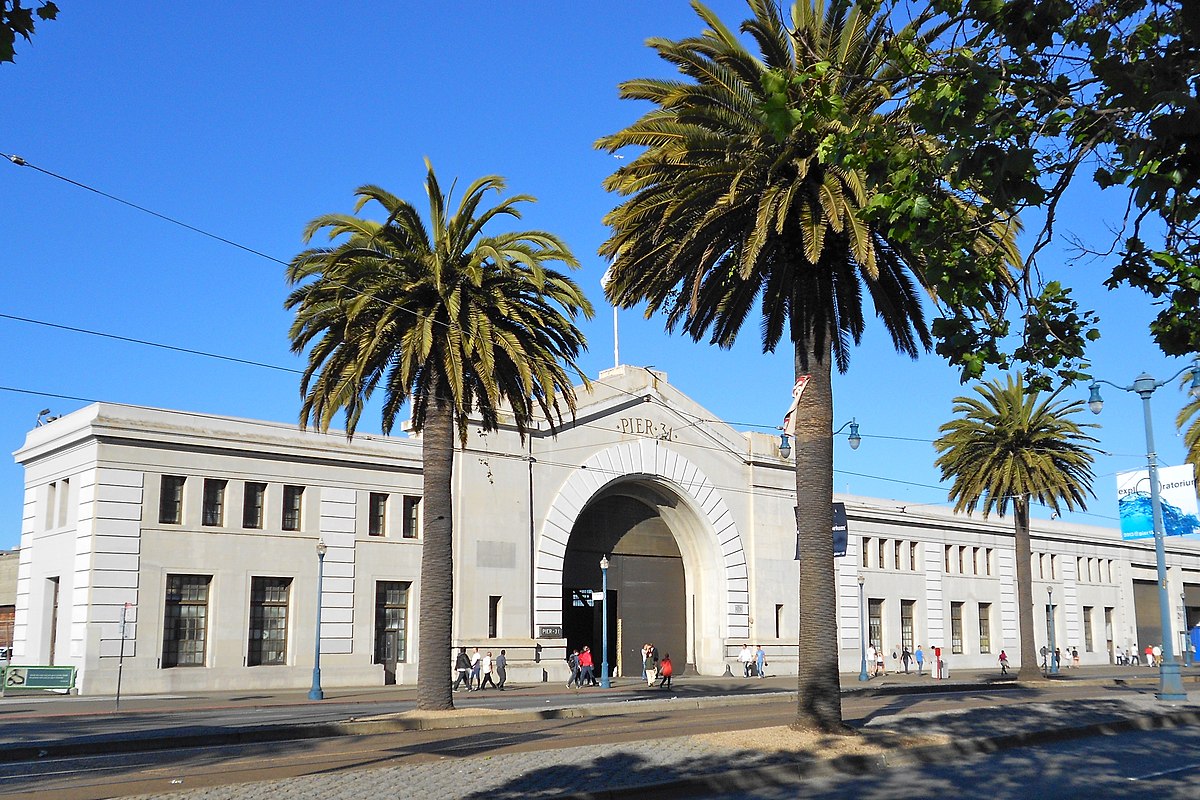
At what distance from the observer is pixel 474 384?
28328 millimetres

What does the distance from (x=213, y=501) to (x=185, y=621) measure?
4.38m

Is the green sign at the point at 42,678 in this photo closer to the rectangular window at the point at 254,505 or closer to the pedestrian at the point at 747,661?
the rectangular window at the point at 254,505

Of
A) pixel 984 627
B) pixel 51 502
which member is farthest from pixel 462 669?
pixel 984 627

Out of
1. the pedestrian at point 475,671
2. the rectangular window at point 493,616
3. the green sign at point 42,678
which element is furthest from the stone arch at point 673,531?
the green sign at point 42,678

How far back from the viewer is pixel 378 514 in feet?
151

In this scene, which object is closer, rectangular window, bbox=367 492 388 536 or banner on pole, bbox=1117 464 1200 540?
banner on pole, bbox=1117 464 1200 540

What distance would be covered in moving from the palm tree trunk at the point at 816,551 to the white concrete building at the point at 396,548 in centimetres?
2070

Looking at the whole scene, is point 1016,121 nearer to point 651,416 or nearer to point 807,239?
point 807,239

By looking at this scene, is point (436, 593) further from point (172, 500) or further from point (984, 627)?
point (984, 627)

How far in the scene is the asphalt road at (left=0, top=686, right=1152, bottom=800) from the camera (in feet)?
51.4

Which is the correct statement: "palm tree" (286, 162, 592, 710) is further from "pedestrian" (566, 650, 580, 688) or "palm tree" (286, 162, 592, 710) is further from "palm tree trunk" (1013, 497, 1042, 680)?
"palm tree trunk" (1013, 497, 1042, 680)

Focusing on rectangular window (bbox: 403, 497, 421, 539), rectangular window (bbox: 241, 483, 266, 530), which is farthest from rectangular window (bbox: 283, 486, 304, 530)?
rectangular window (bbox: 403, 497, 421, 539)

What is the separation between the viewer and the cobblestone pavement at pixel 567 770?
13.6 m

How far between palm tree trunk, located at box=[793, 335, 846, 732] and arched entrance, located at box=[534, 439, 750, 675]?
94.7ft
